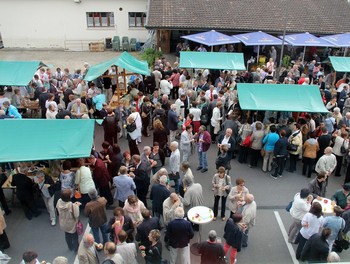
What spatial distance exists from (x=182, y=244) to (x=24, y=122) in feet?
16.1

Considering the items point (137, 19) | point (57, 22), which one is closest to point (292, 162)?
point (137, 19)

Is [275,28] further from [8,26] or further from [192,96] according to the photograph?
[8,26]

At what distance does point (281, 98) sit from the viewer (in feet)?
35.4

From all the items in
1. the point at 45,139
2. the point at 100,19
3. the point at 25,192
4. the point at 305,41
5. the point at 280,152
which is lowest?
the point at 25,192

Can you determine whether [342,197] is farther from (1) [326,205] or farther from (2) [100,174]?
(2) [100,174]

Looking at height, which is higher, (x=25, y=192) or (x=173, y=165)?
(x=173, y=165)

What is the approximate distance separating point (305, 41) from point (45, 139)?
1482 cm

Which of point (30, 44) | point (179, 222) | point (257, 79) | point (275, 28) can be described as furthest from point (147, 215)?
point (30, 44)

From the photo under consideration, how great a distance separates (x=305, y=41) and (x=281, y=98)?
29.6ft

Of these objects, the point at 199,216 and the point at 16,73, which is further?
the point at 16,73

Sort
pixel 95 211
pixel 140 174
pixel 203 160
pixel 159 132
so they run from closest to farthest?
pixel 95 211 < pixel 140 174 < pixel 159 132 < pixel 203 160

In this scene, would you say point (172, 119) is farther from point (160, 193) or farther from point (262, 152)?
point (160, 193)

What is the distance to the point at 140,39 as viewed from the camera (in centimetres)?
2581

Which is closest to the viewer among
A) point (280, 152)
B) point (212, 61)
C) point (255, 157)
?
point (280, 152)
